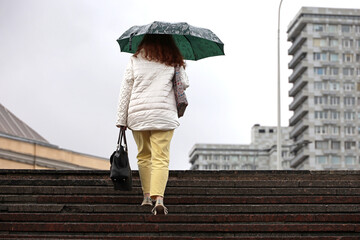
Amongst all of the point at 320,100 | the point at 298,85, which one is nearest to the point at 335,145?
the point at 320,100

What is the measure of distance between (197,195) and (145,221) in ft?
4.91

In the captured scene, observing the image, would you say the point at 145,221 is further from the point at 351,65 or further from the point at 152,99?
the point at 351,65

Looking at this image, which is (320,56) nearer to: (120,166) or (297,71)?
(297,71)

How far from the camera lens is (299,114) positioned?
366 feet

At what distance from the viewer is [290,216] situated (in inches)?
346

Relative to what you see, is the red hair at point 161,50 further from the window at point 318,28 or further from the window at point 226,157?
the window at point 226,157

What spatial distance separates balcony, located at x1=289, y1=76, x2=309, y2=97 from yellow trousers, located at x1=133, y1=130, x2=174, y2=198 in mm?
103107

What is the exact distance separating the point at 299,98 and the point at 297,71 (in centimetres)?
414

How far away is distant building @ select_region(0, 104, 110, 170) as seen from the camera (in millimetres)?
37969

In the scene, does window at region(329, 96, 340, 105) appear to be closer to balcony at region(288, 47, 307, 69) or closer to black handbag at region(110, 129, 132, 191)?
balcony at region(288, 47, 307, 69)

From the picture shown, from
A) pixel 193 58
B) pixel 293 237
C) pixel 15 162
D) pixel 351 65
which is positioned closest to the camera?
pixel 293 237

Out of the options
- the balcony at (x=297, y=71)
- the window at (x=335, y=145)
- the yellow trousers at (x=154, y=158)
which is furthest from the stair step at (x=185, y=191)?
the balcony at (x=297, y=71)

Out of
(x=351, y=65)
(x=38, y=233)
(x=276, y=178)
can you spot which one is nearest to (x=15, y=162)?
(x=276, y=178)

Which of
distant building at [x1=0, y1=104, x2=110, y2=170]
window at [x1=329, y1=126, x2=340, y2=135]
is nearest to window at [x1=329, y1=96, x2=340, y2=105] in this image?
window at [x1=329, y1=126, x2=340, y2=135]
